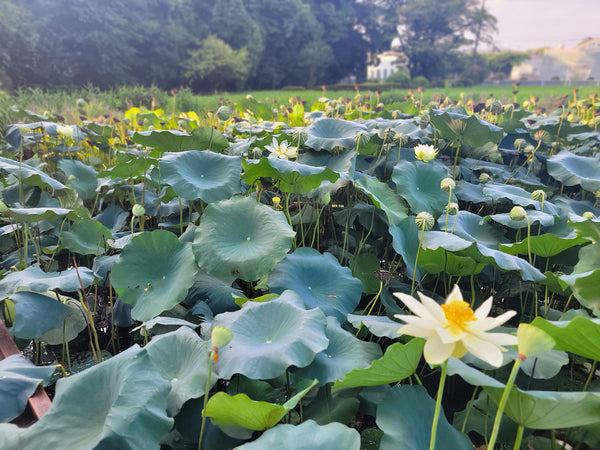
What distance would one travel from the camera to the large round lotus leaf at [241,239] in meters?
0.92

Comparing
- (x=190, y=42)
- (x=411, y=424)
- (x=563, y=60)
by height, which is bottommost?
(x=411, y=424)

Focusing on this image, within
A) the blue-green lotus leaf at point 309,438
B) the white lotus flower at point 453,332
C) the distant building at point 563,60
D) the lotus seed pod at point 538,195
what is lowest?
the blue-green lotus leaf at point 309,438

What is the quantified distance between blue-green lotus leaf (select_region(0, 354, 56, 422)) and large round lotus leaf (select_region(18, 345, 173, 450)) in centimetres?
11

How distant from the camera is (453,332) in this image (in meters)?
0.42

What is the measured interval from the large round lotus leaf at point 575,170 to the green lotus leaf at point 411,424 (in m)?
1.07

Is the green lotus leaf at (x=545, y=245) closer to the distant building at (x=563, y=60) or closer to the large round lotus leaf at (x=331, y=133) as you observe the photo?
the large round lotus leaf at (x=331, y=133)

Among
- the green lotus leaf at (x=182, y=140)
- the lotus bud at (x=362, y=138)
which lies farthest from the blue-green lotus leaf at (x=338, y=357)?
the green lotus leaf at (x=182, y=140)

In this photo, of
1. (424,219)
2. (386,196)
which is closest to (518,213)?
(424,219)

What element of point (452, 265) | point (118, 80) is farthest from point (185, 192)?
point (118, 80)

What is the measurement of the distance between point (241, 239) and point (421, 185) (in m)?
0.58

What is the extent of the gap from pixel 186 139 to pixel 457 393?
990 millimetres

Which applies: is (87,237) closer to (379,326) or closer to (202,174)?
(202,174)

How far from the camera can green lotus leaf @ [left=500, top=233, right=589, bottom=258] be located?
85cm

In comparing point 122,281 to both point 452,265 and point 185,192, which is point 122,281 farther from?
point 452,265
